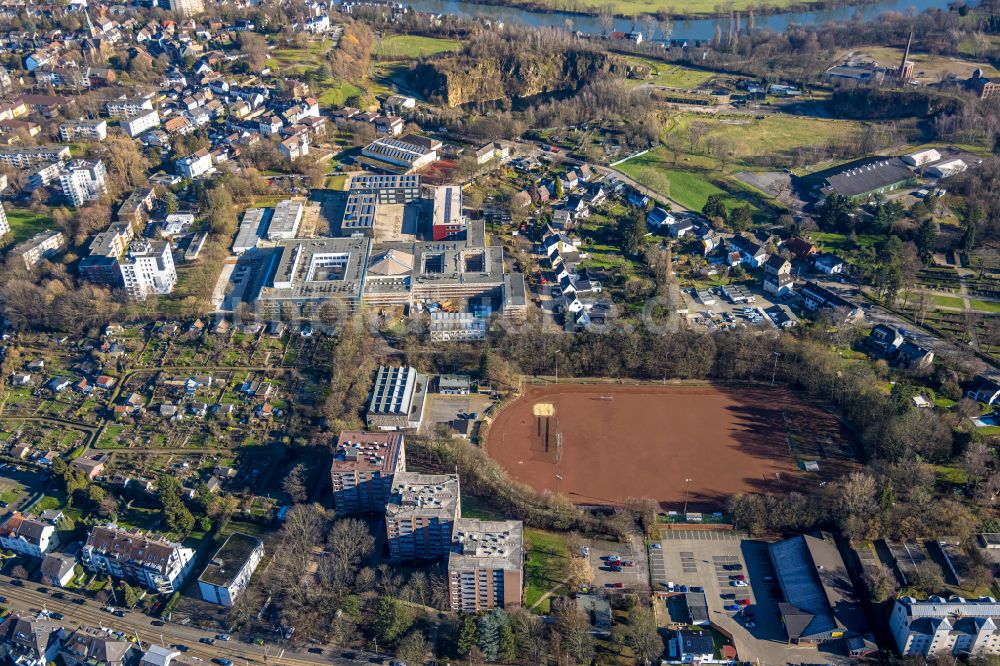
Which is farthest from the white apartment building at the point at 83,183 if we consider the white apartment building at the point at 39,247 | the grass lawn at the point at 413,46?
the grass lawn at the point at 413,46

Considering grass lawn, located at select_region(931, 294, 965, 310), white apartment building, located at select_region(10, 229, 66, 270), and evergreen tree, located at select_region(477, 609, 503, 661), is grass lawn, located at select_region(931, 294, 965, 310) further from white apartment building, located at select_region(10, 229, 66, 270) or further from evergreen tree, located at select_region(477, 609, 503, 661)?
white apartment building, located at select_region(10, 229, 66, 270)

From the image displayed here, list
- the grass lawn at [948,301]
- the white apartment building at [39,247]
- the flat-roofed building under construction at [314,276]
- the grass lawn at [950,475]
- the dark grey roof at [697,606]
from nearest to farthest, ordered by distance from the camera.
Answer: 1. the dark grey roof at [697,606]
2. the grass lawn at [950,475]
3. the flat-roofed building under construction at [314,276]
4. the grass lawn at [948,301]
5. the white apartment building at [39,247]

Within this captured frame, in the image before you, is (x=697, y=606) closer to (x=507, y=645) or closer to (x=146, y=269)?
(x=507, y=645)

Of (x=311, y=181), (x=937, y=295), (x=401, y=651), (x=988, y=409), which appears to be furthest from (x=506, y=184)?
(x=401, y=651)

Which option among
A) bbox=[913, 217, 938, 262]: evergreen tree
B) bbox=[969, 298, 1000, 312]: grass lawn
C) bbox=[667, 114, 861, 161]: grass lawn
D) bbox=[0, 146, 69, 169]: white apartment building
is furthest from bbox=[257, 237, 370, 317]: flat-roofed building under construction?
bbox=[969, 298, 1000, 312]: grass lawn

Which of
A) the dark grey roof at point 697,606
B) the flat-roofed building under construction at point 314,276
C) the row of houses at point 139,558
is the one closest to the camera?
the dark grey roof at point 697,606

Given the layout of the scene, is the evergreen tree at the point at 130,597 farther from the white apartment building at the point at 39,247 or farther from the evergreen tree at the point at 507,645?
the white apartment building at the point at 39,247
